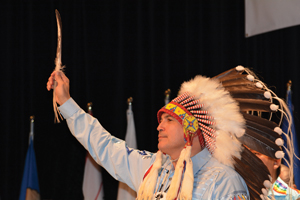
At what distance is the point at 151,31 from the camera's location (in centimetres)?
398

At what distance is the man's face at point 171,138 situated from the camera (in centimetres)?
197

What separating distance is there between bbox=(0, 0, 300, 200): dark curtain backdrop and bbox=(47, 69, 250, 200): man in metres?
1.53

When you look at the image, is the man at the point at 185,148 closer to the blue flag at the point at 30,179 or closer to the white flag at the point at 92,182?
the white flag at the point at 92,182

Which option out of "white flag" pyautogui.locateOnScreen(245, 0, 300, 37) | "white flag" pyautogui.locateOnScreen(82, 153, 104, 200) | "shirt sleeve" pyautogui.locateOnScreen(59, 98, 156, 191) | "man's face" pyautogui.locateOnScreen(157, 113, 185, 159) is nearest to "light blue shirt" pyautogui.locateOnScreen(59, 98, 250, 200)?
"shirt sleeve" pyautogui.locateOnScreen(59, 98, 156, 191)

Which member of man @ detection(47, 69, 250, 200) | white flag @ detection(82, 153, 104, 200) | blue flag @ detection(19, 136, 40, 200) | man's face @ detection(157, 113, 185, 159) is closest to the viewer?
man @ detection(47, 69, 250, 200)

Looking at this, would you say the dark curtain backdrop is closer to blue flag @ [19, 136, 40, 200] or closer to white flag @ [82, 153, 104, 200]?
white flag @ [82, 153, 104, 200]

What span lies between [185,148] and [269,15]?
231cm

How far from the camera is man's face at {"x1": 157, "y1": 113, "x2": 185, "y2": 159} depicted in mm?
1966

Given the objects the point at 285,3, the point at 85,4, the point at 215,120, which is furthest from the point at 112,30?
the point at 215,120

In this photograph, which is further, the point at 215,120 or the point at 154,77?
the point at 154,77

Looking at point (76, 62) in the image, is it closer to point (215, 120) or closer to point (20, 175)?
point (20, 175)

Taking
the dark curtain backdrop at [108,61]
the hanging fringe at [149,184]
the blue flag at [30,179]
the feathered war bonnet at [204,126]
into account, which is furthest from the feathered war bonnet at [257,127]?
the blue flag at [30,179]

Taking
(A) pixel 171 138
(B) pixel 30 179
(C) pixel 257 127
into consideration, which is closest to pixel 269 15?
(C) pixel 257 127

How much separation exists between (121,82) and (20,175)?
1.41m
